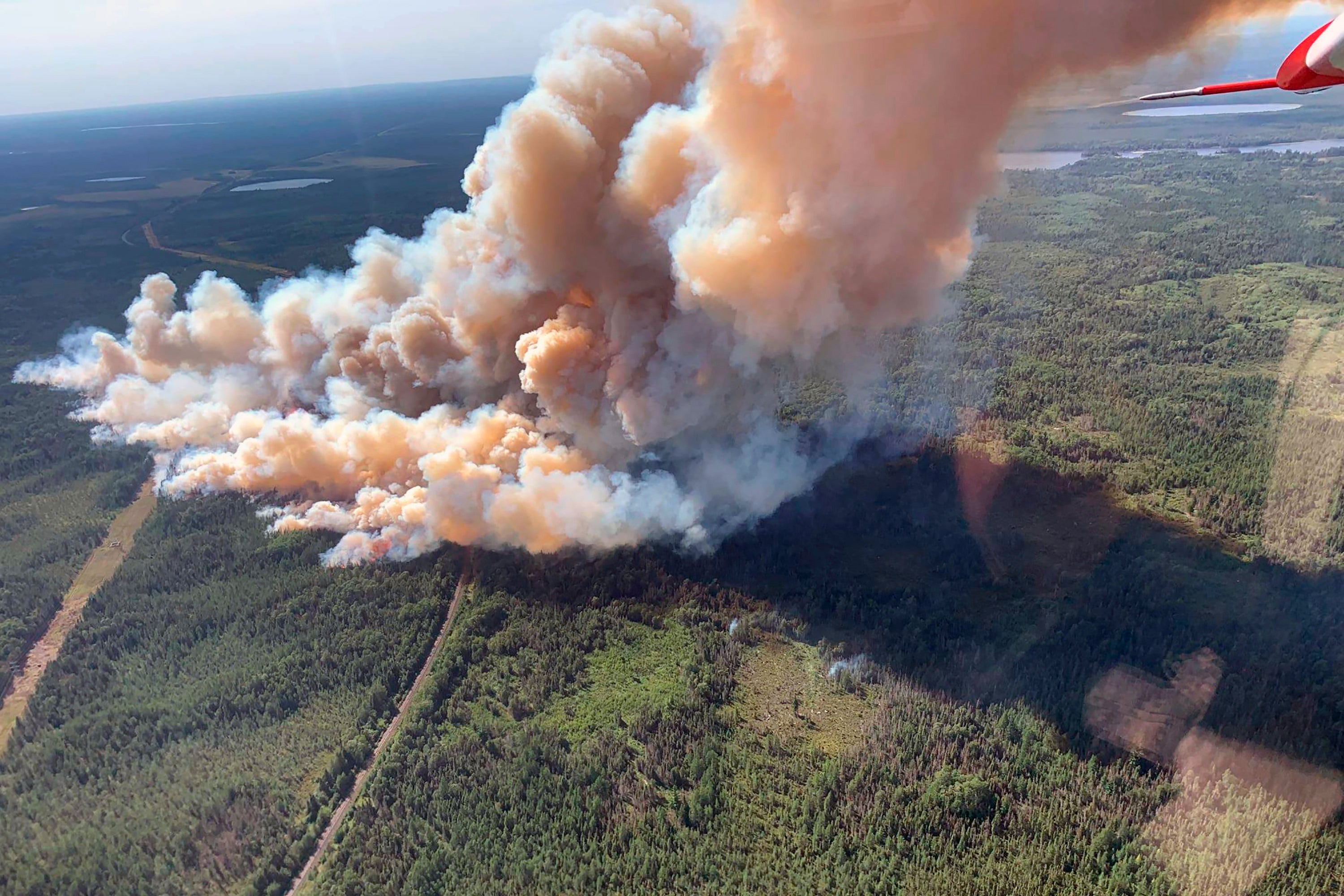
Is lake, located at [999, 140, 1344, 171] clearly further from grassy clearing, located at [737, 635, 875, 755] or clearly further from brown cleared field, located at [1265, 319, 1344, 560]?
grassy clearing, located at [737, 635, 875, 755]

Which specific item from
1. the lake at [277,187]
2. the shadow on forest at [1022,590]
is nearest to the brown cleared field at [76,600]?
the shadow on forest at [1022,590]

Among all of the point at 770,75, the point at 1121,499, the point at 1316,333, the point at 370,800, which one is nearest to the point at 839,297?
the point at 770,75

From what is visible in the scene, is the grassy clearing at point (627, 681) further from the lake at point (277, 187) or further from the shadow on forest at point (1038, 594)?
the lake at point (277, 187)

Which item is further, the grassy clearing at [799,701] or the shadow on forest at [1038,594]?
the grassy clearing at [799,701]

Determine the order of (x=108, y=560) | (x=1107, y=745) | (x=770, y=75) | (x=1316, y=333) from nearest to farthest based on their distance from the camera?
(x=1107, y=745), (x=770, y=75), (x=108, y=560), (x=1316, y=333)

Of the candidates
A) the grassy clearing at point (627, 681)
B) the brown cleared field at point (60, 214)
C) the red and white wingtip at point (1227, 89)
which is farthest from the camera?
the brown cleared field at point (60, 214)

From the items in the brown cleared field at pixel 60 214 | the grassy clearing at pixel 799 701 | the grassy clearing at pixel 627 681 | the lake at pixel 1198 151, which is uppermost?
the lake at pixel 1198 151

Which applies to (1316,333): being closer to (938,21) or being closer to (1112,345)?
(1112,345)
